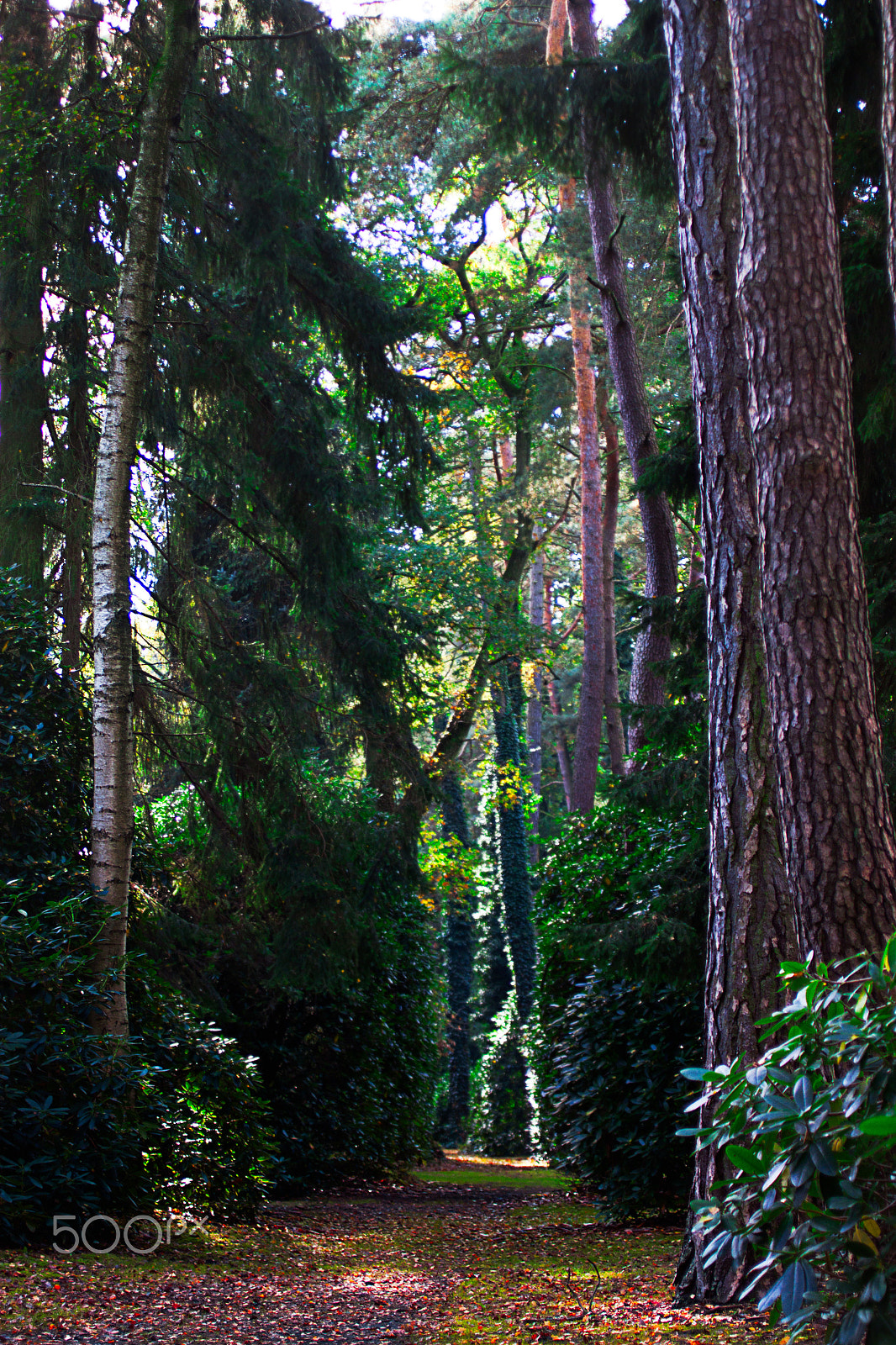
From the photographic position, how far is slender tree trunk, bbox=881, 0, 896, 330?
12.1ft

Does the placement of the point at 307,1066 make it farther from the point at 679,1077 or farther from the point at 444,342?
the point at 444,342

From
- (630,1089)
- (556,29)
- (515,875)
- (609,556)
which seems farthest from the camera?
(515,875)

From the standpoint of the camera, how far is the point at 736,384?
4.44 meters

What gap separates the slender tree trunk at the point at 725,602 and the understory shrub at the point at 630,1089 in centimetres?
229

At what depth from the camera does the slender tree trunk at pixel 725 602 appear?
407cm

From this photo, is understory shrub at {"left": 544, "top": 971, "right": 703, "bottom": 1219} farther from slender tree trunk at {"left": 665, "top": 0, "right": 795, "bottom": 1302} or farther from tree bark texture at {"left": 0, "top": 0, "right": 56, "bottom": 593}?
tree bark texture at {"left": 0, "top": 0, "right": 56, "bottom": 593}

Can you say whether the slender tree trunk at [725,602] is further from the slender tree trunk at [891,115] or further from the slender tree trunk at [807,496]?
the slender tree trunk at [891,115]

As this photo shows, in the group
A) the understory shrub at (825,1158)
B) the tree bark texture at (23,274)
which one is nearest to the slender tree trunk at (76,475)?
the tree bark texture at (23,274)

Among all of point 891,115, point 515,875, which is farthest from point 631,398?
point 515,875

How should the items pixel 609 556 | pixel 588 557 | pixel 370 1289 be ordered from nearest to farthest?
1. pixel 370 1289
2. pixel 588 557
3. pixel 609 556

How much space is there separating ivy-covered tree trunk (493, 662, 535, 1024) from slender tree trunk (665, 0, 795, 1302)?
13.5m

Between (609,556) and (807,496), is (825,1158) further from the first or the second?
(609,556)

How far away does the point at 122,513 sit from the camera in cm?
639

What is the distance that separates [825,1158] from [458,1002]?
19.5 metres
